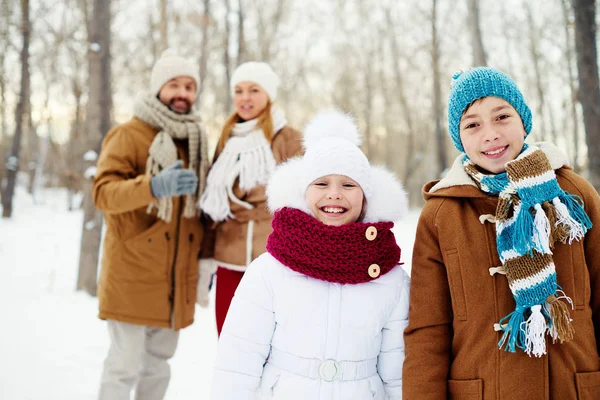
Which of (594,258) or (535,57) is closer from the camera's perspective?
(594,258)

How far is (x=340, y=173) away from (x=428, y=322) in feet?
2.07

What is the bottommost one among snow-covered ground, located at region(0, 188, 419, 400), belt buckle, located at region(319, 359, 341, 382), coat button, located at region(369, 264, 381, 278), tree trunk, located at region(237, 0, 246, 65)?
snow-covered ground, located at region(0, 188, 419, 400)

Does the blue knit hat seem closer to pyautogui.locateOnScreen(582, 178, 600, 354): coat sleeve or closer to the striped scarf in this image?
the striped scarf

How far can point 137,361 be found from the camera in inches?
105

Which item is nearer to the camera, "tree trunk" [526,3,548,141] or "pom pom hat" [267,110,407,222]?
"pom pom hat" [267,110,407,222]

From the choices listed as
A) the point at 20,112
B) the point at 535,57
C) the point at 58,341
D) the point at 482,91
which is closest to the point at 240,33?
the point at 20,112

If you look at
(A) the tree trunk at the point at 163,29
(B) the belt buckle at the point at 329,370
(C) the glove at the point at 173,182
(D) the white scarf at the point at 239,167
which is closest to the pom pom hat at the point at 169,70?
(D) the white scarf at the point at 239,167

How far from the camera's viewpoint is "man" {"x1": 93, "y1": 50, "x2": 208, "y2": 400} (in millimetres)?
2611

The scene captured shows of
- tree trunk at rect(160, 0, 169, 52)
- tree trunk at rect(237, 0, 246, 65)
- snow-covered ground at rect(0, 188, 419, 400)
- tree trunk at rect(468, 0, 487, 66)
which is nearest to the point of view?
snow-covered ground at rect(0, 188, 419, 400)

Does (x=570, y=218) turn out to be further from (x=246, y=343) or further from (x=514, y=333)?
(x=246, y=343)

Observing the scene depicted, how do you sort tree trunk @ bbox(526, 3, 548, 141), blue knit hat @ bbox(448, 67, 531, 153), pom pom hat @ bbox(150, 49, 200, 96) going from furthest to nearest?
tree trunk @ bbox(526, 3, 548, 141) < pom pom hat @ bbox(150, 49, 200, 96) < blue knit hat @ bbox(448, 67, 531, 153)

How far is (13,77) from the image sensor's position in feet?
56.5

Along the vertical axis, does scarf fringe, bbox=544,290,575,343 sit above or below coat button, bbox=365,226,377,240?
below

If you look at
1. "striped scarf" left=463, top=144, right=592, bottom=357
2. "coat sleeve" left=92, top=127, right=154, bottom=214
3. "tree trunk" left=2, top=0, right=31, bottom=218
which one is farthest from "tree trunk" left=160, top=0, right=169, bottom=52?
"striped scarf" left=463, top=144, right=592, bottom=357
